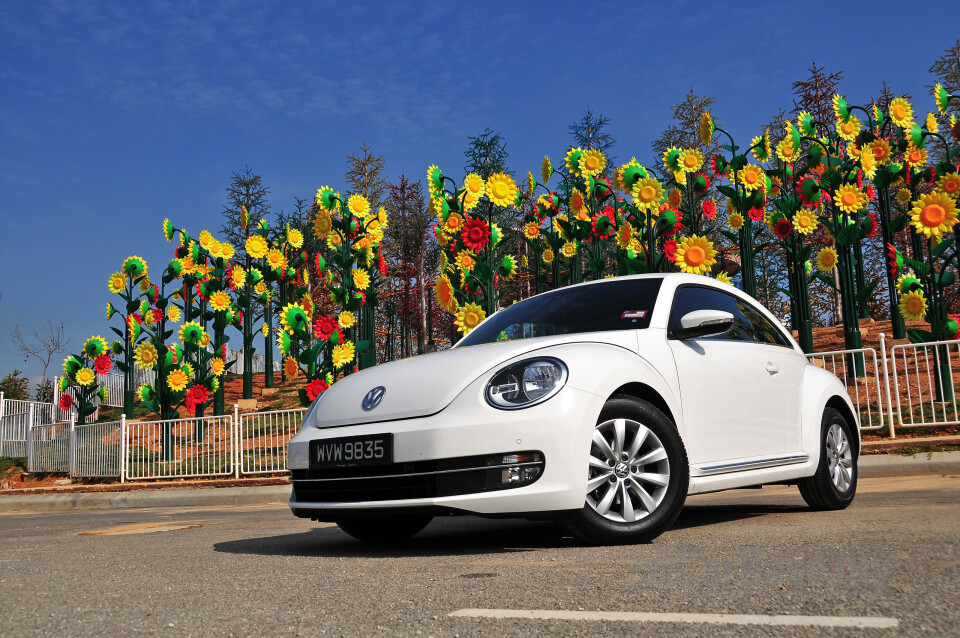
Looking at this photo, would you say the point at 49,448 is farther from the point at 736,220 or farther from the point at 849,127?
the point at 849,127

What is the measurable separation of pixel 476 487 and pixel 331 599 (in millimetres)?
1146

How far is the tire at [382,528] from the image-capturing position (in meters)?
5.14

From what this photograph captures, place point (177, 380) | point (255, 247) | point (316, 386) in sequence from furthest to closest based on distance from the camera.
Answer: point (255, 247), point (177, 380), point (316, 386)

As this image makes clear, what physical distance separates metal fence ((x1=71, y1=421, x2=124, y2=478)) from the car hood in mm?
12387

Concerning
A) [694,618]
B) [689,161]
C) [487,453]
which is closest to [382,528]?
[487,453]

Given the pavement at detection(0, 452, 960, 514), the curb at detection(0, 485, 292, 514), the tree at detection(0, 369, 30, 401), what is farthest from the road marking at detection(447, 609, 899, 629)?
the tree at detection(0, 369, 30, 401)

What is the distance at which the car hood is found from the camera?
14.1 ft

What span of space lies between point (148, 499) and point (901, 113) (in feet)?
49.2

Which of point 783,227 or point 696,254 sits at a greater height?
point 783,227

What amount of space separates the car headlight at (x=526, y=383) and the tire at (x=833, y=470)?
8.72 feet

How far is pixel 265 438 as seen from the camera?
14.1 meters

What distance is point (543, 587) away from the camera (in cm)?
313

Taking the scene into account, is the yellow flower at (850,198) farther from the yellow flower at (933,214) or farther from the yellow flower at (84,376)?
the yellow flower at (84,376)

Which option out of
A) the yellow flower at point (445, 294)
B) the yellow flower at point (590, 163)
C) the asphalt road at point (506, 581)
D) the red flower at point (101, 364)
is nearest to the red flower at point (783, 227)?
the yellow flower at point (590, 163)
